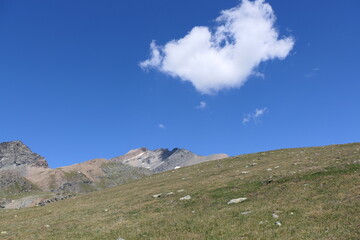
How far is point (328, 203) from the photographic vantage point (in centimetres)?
1917

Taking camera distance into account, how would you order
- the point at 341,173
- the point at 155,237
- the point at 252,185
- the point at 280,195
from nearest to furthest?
the point at 155,237
the point at 280,195
the point at 341,173
the point at 252,185

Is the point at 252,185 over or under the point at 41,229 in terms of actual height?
over

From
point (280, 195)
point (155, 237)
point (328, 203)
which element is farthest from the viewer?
point (280, 195)

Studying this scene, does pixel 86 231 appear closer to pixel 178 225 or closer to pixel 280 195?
pixel 178 225

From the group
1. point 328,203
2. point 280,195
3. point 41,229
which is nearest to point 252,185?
point 280,195

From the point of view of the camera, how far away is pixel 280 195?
2338cm

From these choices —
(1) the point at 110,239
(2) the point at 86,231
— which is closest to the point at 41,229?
(2) the point at 86,231

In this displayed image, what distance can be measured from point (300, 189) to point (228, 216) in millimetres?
7726

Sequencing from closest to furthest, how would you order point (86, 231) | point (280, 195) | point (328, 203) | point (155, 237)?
1. point (155, 237)
2. point (328, 203)
3. point (86, 231)
4. point (280, 195)

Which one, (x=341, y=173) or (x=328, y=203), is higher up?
(x=341, y=173)

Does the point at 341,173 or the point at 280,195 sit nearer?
the point at 280,195

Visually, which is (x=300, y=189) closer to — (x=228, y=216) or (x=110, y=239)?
(x=228, y=216)

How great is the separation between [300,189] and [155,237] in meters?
13.3

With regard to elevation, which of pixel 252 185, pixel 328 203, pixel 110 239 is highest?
pixel 252 185
